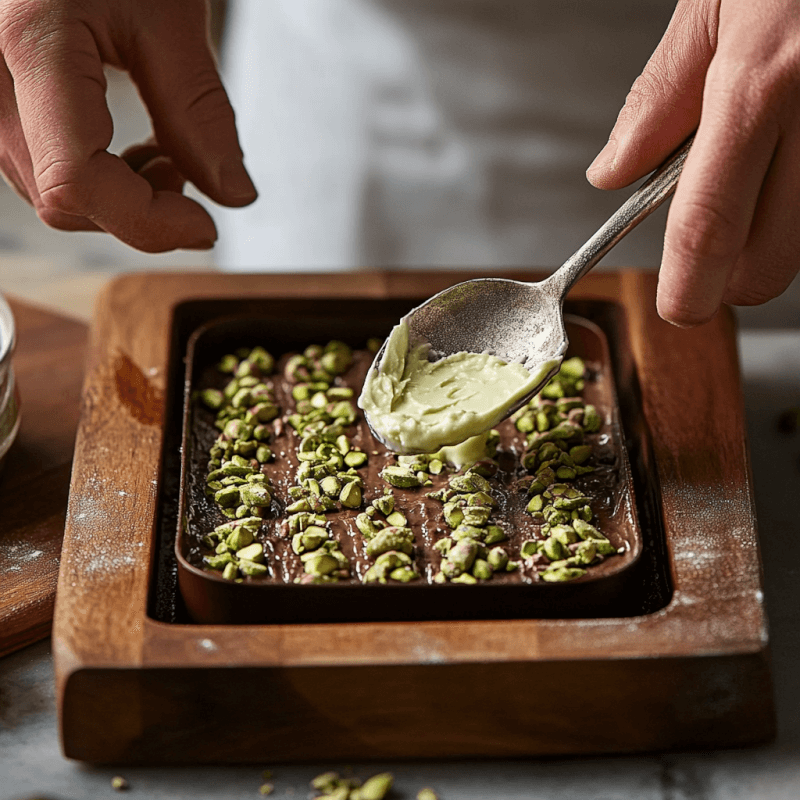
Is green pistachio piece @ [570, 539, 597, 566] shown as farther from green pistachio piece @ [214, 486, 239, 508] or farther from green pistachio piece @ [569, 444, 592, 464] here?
green pistachio piece @ [214, 486, 239, 508]

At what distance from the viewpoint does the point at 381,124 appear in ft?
5.20

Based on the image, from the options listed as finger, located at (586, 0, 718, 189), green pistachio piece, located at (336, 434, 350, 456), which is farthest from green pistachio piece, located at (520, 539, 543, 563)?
finger, located at (586, 0, 718, 189)

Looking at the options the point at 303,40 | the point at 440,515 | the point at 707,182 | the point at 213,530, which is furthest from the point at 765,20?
the point at 303,40

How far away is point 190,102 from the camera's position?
1086 mm

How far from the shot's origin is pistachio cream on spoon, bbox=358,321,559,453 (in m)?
0.96

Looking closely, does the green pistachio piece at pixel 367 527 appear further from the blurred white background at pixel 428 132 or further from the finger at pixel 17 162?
the blurred white background at pixel 428 132

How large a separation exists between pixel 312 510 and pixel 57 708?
10.7 inches

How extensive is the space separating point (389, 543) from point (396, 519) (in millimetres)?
45

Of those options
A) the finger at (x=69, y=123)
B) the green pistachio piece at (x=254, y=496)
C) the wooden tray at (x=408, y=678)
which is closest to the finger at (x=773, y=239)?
the wooden tray at (x=408, y=678)

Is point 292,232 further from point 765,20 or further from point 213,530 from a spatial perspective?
point 765,20

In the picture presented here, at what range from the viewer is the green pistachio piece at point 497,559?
88 centimetres

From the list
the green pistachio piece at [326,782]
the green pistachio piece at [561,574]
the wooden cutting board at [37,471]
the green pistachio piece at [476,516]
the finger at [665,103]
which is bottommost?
the wooden cutting board at [37,471]

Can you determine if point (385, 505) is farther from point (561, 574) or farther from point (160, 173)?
point (160, 173)

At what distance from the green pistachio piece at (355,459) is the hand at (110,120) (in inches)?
11.5
